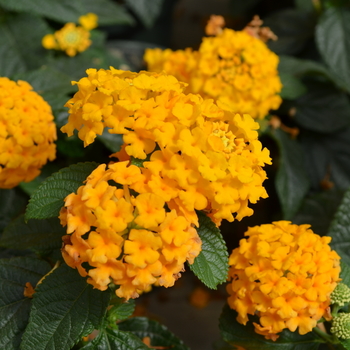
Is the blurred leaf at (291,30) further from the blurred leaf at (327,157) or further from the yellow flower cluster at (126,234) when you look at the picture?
the yellow flower cluster at (126,234)

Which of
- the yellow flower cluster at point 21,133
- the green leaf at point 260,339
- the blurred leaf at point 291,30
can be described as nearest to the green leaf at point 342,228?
the green leaf at point 260,339

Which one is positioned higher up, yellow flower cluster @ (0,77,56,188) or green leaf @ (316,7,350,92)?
yellow flower cluster @ (0,77,56,188)

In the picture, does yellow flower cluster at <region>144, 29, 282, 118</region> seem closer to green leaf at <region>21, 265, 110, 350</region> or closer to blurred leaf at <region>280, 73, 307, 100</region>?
blurred leaf at <region>280, 73, 307, 100</region>

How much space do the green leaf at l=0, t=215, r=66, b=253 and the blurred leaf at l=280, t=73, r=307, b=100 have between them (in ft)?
2.58

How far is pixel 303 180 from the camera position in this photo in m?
1.38

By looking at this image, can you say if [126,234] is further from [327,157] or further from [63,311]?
[327,157]

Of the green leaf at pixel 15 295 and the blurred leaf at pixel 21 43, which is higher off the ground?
the blurred leaf at pixel 21 43

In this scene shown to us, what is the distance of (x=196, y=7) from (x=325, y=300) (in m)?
1.71

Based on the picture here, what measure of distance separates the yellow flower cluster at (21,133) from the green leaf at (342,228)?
2.02 ft

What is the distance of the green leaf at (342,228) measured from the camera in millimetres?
1024

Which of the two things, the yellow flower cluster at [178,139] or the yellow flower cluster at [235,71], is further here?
the yellow flower cluster at [235,71]

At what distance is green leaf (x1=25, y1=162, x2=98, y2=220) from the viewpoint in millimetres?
713

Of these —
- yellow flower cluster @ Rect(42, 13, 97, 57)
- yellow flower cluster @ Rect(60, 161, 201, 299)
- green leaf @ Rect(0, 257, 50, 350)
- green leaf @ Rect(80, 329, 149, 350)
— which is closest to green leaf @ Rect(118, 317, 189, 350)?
green leaf @ Rect(80, 329, 149, 350)

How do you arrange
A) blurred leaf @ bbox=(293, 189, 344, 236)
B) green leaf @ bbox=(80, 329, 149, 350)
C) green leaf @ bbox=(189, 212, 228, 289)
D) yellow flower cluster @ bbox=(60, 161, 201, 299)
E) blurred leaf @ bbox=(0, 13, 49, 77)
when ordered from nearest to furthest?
yellow flower cluster @ bbox=(60, 161, 201, 299), green leaf @ bbox=(189, 212, 228, 289), green leaf @ bbox=(80, 329, 149, 350), blurred leaf @ bbox=(293, 189, 344, 236), blurred leaf @ bbox=(0, 13, 49, 77)
